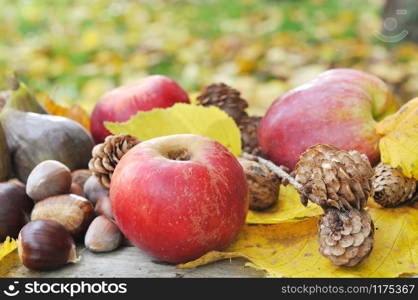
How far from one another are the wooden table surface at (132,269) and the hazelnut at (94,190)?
151mm

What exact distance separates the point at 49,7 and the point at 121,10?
53 cm

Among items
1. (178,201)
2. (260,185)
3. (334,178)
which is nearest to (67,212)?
(178,201)

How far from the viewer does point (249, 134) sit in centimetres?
137

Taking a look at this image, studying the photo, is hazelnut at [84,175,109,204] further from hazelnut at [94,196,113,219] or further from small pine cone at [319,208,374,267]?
small pine cone at [319,208,374,267]

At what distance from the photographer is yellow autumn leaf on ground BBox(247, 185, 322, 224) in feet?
3.35

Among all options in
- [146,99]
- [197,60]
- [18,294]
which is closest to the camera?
[18,294]

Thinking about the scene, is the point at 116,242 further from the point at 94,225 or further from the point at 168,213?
the point at 168,213

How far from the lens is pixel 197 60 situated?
10.7ft

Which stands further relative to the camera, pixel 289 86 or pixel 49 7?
pixel 49 7

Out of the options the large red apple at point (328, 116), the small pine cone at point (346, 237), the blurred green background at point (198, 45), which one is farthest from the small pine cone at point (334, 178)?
the blurred green background at point (198, 45)

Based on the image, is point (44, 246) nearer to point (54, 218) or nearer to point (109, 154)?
point (54, 218)

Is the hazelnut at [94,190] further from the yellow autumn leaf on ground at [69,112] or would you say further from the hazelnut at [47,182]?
the yellow autumn leaf on ground at [69,112]

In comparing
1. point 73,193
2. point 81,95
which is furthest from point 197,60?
point 73,193

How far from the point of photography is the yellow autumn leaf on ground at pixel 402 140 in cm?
105
